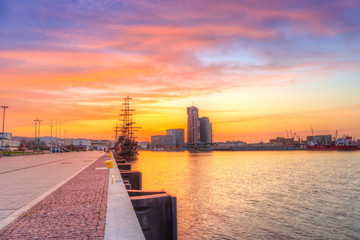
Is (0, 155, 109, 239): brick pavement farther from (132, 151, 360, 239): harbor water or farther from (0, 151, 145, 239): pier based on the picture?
(132, 151, 360, 239): harbor water

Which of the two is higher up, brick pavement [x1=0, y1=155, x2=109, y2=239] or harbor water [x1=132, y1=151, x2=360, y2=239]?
brick pavement [x1=0, y1=155, x2=109, y2=239]

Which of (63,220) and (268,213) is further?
(268,213)

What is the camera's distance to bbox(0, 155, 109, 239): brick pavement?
6617 millimetres

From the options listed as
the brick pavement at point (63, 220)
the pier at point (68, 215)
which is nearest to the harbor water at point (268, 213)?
the pier at point (68, 215)

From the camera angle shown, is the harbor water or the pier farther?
the harbor water

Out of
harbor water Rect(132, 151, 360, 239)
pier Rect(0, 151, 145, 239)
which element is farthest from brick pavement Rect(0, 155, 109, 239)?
harbor water Rect(132, 151, 360, 239)

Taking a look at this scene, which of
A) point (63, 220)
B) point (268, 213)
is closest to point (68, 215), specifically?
point (63, 220)

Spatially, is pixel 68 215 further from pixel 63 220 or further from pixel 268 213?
pixel 268 213

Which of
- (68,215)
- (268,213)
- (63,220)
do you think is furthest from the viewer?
(268,213)

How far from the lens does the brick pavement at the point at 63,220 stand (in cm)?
662

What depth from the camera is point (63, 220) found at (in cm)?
791

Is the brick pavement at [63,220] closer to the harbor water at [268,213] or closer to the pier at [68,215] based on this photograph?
the pier at [68,215]

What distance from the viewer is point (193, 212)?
2156 cm

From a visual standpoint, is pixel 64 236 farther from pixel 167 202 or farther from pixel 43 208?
pixel 167 202
